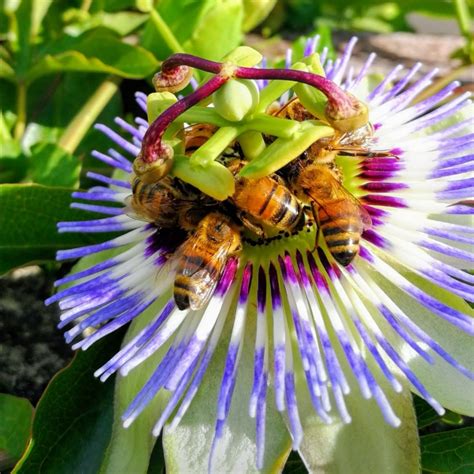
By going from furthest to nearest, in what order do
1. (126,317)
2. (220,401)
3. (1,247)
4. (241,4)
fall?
(241,4)
(1,247)
(126,317)
(220,401)

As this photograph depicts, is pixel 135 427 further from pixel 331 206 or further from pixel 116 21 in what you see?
pixel 116 21

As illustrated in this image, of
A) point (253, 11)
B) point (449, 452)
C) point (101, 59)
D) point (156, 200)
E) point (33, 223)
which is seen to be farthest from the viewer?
point (253, 11)

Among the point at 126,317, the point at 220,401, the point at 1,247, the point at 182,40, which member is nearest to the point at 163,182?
the point at 126,317

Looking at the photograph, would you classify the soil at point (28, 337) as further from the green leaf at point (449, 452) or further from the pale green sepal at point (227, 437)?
the green leaf at point (449, 452)

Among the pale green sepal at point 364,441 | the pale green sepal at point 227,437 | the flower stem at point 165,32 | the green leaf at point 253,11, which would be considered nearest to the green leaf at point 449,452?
the pale green sepal at point 364,441

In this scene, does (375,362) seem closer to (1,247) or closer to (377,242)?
(377,242)

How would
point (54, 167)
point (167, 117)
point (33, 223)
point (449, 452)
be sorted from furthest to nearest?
1. point (54, 167)
2. point (33, 223)
3. point (449, 452)
4. point (167, 117)

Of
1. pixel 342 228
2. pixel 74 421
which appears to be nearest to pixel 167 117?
pixel 342 228
